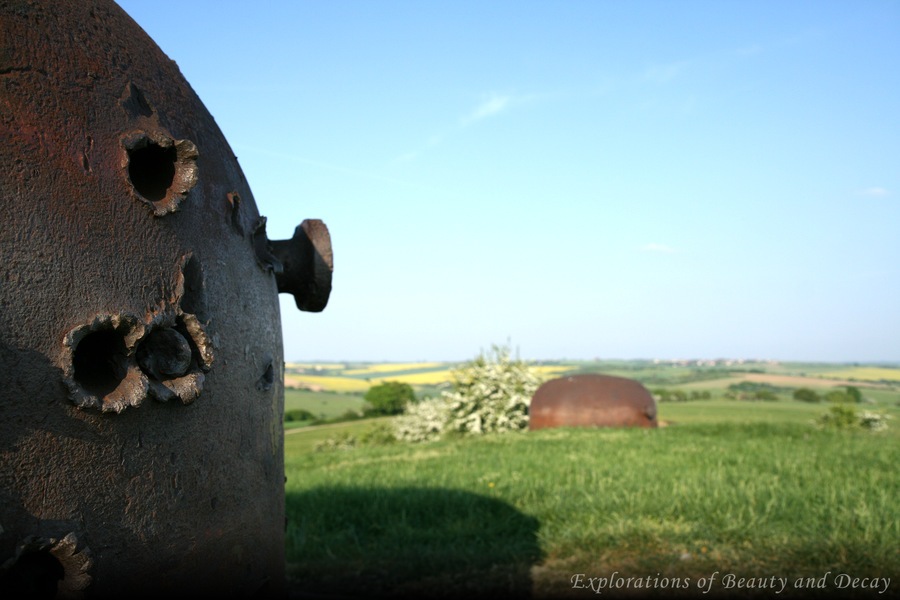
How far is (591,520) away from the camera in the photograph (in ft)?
20.1

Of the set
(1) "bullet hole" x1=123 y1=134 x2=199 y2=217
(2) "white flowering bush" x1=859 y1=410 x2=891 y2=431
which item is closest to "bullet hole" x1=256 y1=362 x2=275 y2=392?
(1) "bullet hole" x1=123 y1=134 x2=199 y2=217

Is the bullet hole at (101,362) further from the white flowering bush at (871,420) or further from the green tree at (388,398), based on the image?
the green tree at (388,398)

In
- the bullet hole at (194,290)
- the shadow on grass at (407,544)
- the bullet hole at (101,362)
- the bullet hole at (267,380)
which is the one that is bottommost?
the shadow on grass at (407,544)

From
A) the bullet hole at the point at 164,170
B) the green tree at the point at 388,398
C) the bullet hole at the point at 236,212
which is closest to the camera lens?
the bullet hole at the point at 164,170

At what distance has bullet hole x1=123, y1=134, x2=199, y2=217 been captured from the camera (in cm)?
206

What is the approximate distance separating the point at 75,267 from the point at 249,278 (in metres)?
0.70

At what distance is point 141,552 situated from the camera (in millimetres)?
1938

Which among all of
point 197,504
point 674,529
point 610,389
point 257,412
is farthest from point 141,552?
point 610,389

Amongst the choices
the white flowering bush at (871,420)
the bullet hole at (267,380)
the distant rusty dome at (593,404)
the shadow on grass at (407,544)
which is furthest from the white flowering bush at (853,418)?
the bullet hole at (267,380)

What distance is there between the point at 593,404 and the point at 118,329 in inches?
586

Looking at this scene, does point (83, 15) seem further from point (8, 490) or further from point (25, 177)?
point (8, 490)

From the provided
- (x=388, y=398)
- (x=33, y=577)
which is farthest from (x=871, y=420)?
(x=388, y=398)

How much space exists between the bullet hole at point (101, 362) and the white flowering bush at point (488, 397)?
61.5 feet

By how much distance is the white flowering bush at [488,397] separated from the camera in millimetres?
20516
